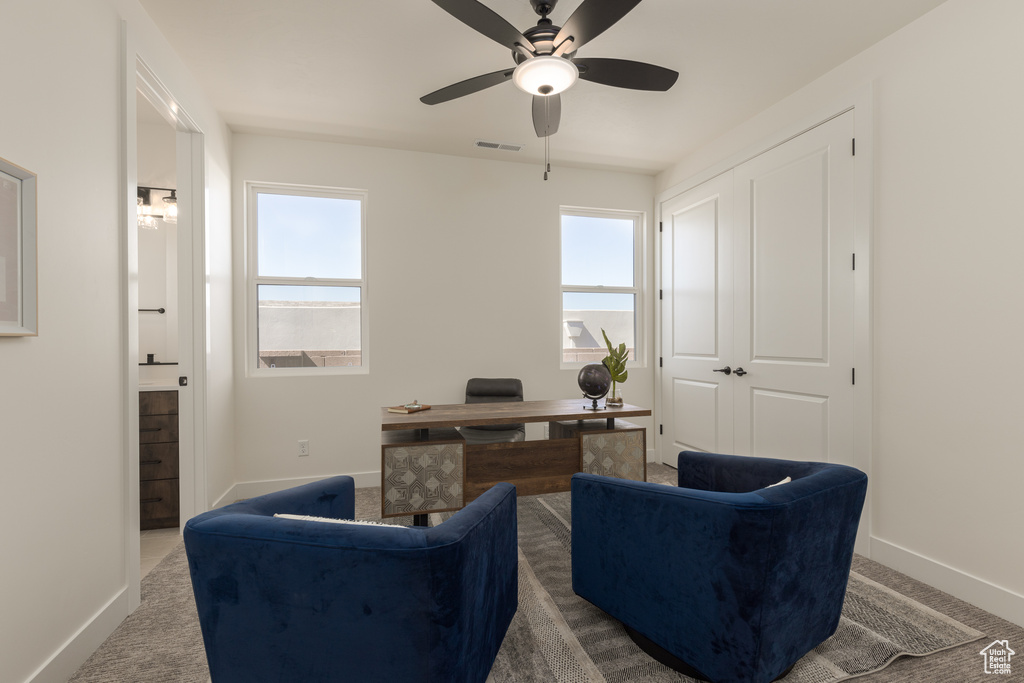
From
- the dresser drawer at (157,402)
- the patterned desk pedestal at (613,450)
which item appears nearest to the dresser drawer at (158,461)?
the dresser drawer at (157,402)

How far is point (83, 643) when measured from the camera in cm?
174

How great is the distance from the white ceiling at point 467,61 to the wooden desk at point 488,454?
1946 mm

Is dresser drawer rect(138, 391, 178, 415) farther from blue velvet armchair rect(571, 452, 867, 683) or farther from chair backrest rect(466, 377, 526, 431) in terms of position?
blue velvet armchair rect(571, 452, 867, 683)

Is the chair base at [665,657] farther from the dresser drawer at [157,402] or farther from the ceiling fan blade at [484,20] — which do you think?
the dresser drawer at [157,402]

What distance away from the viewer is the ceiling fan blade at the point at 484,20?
5.60 ft

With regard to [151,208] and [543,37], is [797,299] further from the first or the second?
[151,208]

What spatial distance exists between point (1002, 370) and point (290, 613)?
9.14 ft

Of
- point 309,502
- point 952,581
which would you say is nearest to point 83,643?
point 309,502

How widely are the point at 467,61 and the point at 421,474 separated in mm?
2238

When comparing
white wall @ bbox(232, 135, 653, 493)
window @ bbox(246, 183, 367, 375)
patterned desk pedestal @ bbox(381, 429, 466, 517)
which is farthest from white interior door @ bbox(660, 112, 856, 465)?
window @ bbox(246, 183, 367, 375)

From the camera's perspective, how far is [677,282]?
427cm

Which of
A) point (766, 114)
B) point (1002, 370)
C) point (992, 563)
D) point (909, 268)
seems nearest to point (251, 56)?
point (766, 114)

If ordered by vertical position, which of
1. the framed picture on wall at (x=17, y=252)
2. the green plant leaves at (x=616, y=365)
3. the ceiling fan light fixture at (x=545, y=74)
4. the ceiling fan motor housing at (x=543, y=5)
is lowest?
the green plant leaves at (x=616, y=365)

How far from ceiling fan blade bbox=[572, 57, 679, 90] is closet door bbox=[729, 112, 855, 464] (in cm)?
124
